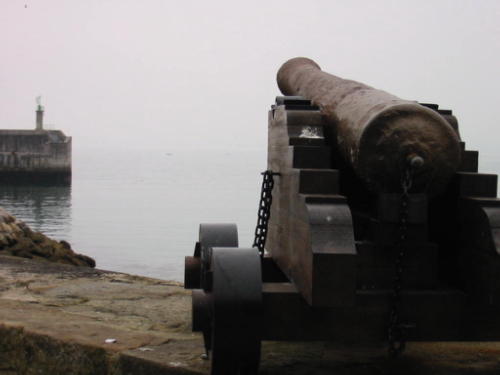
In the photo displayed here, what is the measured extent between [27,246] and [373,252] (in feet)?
30.1

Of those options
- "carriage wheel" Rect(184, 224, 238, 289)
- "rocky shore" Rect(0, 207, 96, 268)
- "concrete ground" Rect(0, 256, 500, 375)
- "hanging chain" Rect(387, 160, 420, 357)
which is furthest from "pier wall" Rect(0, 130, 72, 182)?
"hanging chain" Rect(387, 160, 420, 357)

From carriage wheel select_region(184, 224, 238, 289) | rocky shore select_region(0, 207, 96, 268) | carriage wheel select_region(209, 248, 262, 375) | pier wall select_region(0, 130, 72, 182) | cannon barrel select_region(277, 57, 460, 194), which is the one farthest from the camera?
pier wall select_region(0, 130, 72, 182)

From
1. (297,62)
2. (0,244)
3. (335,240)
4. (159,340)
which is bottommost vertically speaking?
(0,244)

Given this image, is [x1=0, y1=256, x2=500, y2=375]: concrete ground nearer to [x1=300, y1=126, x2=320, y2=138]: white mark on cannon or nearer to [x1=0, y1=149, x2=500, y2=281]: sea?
[x1=300, y1=126, x2=320, y2=138]: white mark on cannon

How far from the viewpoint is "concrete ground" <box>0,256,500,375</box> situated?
3307mm

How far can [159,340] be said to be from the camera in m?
3.79

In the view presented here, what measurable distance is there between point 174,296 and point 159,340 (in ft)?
5.24

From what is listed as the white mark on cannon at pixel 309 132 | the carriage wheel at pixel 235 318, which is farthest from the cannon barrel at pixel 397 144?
the carriage wheel at pixel 235 318

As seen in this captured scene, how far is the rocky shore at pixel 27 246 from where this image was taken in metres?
10.9

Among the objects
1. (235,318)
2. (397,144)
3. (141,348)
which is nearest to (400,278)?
(397,144)

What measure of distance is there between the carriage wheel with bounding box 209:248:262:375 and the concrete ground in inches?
14.6

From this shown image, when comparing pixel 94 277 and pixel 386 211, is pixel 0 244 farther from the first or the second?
pixel 386 211

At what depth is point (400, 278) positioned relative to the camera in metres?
2.94

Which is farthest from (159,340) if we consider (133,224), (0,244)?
(133,224)
